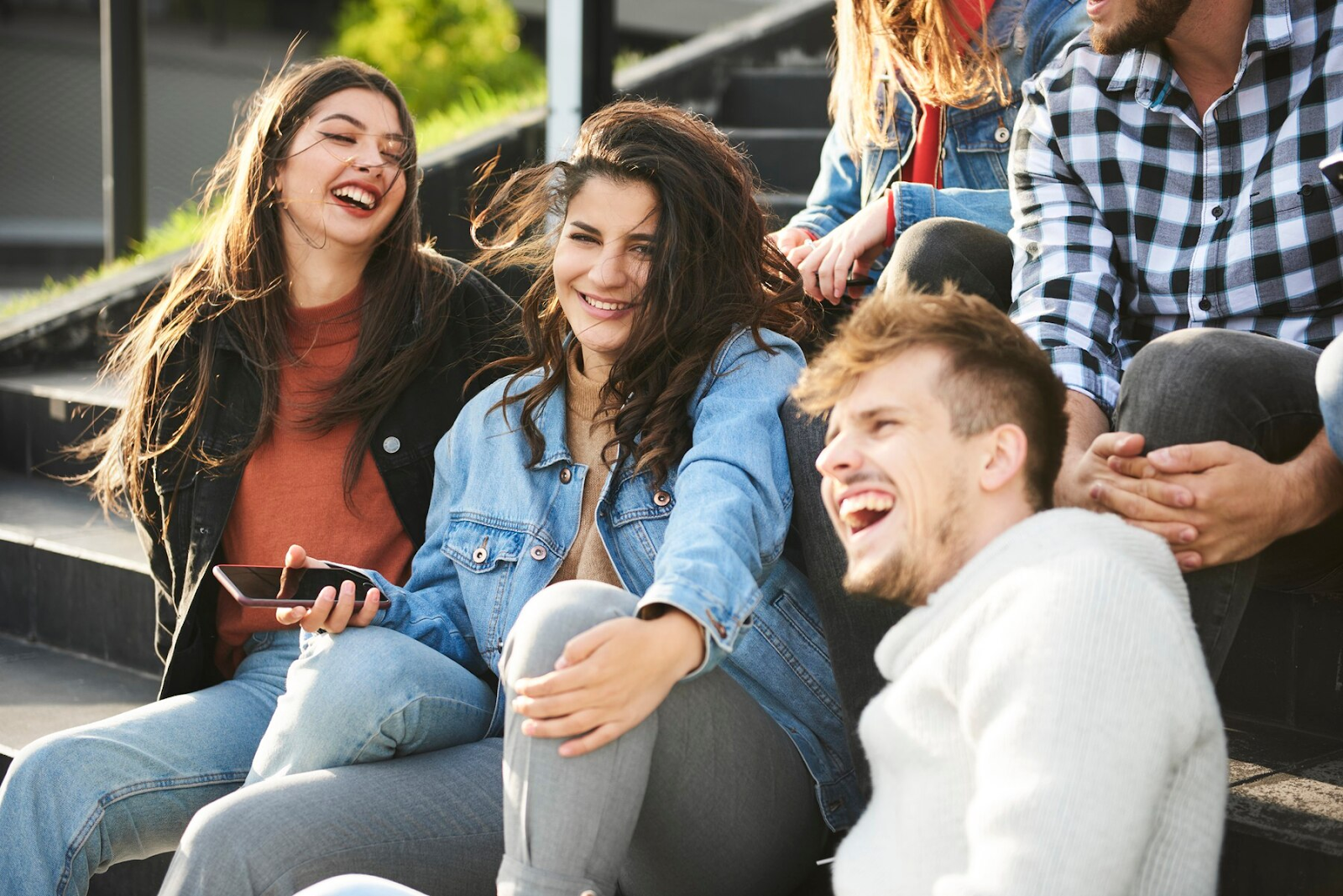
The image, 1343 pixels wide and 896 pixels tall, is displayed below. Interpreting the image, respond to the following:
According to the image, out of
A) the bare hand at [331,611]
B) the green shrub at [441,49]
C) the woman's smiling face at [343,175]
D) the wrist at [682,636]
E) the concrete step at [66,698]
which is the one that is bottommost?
the concrete step at [66,698]

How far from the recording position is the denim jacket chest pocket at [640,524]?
Result: 203 cm

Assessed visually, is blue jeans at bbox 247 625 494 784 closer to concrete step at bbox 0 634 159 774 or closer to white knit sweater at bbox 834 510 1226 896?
white knit sweater at bbox 834 510 1226 896

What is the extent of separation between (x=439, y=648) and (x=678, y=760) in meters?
0.62

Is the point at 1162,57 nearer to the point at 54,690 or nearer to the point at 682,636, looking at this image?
the point at 682,636

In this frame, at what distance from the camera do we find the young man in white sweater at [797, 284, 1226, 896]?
120cm

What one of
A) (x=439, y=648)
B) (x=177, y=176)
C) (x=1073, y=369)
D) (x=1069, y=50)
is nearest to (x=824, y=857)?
(x=439, y=648)

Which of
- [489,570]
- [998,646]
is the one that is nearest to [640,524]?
[489,570]

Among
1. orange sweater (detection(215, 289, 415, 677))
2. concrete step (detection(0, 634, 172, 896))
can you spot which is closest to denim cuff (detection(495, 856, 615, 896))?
orange sweater (detection(215, 289, 415, 677))

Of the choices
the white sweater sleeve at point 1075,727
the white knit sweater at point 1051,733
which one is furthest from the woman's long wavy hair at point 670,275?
the white sweater sleeve at point 1075,727

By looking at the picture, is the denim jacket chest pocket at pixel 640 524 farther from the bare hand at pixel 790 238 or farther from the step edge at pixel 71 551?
the step edge at pixel 71 551

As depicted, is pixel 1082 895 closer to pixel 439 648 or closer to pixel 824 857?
pixel 824 857

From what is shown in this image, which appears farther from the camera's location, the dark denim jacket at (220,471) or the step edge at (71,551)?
the step edge at (71,551)

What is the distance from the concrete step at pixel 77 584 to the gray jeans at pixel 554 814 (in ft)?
5.21

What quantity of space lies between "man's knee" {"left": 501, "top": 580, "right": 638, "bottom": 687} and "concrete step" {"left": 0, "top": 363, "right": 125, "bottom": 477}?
8.61 feet
